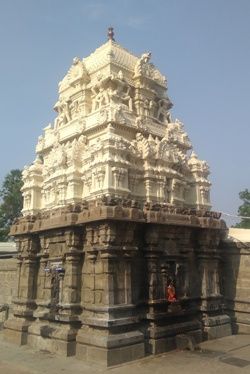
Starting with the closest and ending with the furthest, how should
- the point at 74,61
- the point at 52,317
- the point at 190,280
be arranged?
the point at 52,317, the point at 190,280, the point at 74,61

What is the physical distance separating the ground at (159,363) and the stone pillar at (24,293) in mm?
1016

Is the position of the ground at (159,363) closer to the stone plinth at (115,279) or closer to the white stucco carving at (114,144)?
the stone plinth at (115,279)

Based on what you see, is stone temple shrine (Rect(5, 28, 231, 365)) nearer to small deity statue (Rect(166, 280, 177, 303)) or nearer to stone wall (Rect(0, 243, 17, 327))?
small deity statue (Rect(166, 280, 177, 303))

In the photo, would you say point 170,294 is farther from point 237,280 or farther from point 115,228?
point 237,280

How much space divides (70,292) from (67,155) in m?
4.69

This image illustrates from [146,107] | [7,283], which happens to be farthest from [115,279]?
[7,283]

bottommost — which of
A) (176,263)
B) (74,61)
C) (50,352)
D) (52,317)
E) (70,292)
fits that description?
(50,352)

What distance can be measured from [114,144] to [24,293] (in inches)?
241

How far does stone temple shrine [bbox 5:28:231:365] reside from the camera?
1120cm

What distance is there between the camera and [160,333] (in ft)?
37.8

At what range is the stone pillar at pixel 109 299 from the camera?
10.5 meters

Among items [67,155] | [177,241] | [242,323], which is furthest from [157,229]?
[242,323]

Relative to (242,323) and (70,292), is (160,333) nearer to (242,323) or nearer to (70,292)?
(70,292)

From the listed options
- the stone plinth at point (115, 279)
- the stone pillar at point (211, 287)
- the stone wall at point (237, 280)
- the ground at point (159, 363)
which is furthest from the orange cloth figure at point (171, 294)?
the stone wall at point (237, 280)
